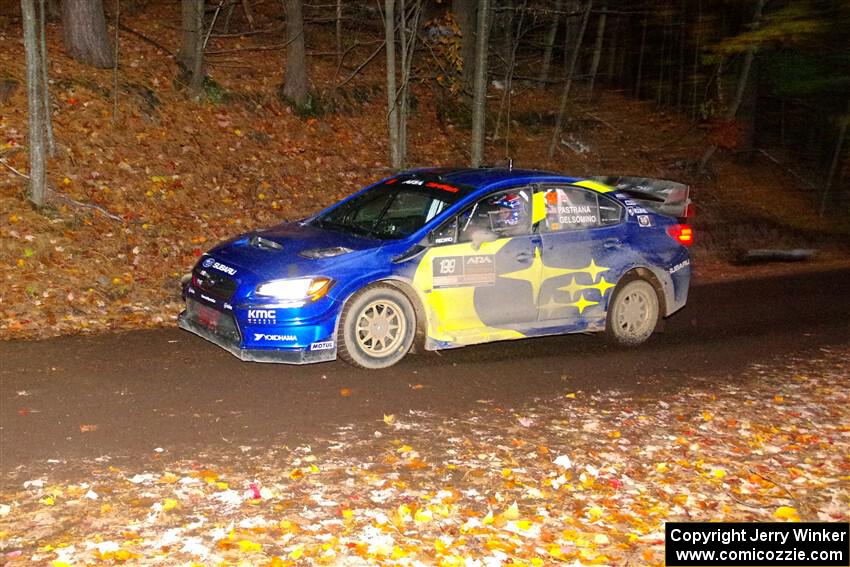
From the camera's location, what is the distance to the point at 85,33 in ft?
49.7

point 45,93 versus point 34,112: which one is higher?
point 45,93

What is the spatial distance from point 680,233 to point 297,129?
28.2 feet

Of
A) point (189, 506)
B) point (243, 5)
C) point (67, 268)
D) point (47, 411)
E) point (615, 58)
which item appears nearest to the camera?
point (189, 506)

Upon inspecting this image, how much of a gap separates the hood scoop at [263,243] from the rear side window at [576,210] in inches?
99.3

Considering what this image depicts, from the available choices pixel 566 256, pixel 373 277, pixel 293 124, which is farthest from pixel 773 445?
pixel 293 124

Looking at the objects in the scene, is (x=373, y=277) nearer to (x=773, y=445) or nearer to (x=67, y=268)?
(x=773, y=445)

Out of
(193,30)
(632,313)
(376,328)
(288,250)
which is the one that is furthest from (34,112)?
(632,313)

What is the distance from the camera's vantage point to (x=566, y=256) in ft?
29.2

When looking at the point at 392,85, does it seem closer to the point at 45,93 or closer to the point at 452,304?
the point at 45,93

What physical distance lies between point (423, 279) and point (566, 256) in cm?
162

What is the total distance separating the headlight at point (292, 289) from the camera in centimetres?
754

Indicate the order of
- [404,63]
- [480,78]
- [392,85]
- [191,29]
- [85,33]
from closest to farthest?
[392,85] → [480,78] → [404,63] → [85,33] → [191,29]

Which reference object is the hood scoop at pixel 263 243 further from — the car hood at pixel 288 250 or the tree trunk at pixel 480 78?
the tree trunk at pixel 480 78

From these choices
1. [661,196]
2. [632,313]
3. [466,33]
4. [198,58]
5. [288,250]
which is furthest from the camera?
[466,33]
